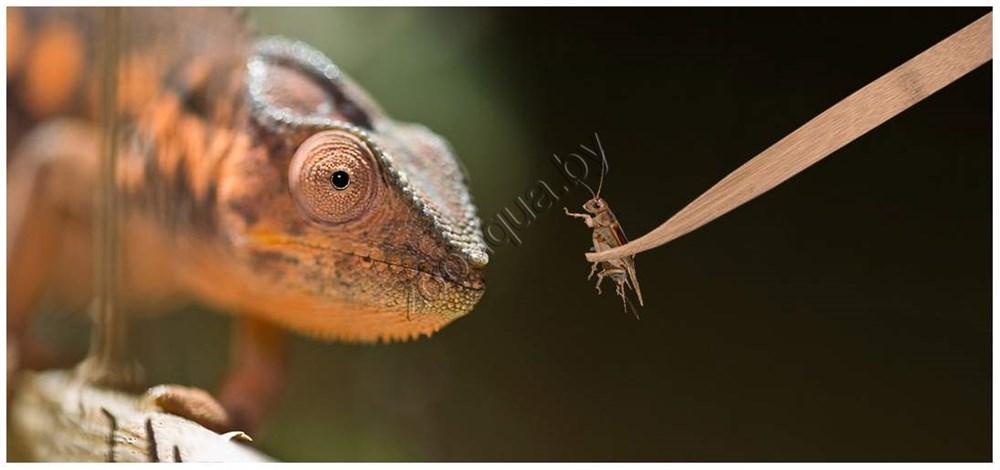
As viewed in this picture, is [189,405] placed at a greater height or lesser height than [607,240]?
lesser

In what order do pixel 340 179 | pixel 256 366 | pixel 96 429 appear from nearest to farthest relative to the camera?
pixel 340 179 → pixel 96 429 → pixel 256 366

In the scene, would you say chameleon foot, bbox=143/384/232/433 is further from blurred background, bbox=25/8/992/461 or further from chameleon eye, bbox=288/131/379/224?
chameleon eye, bbox=288/131/379/224

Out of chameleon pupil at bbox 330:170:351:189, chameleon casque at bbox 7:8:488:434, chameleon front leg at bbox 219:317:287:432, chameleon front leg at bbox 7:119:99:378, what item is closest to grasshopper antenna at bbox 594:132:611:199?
chameleon casque at bbox 7:8:488:434

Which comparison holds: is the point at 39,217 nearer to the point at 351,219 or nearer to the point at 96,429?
the point at 96,429

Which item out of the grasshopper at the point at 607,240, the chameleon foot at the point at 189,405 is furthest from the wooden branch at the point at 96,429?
Answer: the grasshopper at the point at 607,240

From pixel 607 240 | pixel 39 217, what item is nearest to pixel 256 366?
pixel 39 217

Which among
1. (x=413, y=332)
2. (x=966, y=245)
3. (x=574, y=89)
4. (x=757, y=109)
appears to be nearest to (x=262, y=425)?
(x=413, y=332)

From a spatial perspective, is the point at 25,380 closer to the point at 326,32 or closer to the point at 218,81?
the point at 218,81
